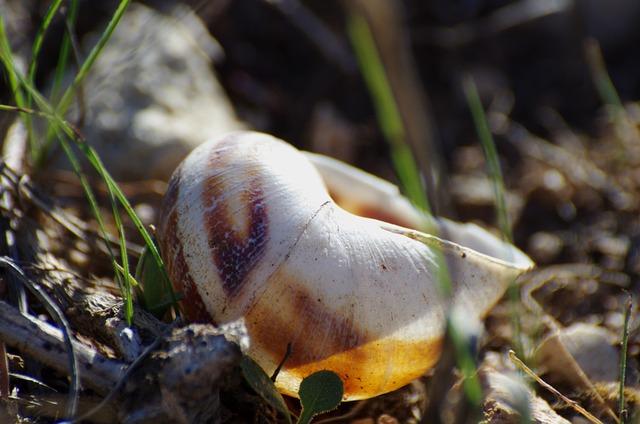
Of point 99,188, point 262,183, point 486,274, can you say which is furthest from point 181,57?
point 486,274

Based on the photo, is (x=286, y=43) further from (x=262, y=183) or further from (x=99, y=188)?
(x=262, y=183)

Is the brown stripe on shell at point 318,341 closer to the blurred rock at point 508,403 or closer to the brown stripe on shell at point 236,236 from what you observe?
the brown stripe on shell at point 236,236

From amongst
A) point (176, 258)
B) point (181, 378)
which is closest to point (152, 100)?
point (176, 258)

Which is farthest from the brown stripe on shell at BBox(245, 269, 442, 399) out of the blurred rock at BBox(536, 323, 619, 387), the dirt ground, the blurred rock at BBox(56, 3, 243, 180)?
the blurred rock at BBox(56, 3, 243, 180)

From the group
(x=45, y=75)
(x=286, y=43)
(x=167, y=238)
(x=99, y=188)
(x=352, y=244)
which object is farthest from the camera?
(x=286, y=43)

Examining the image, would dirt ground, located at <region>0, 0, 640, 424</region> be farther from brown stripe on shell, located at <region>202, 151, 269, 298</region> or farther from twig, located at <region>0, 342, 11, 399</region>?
brown stripe on shell, located at <region>202, 151, 269, 298</region>

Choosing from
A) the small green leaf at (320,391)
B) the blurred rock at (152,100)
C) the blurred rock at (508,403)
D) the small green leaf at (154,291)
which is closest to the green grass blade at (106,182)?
the small green leaf at (154,291)
